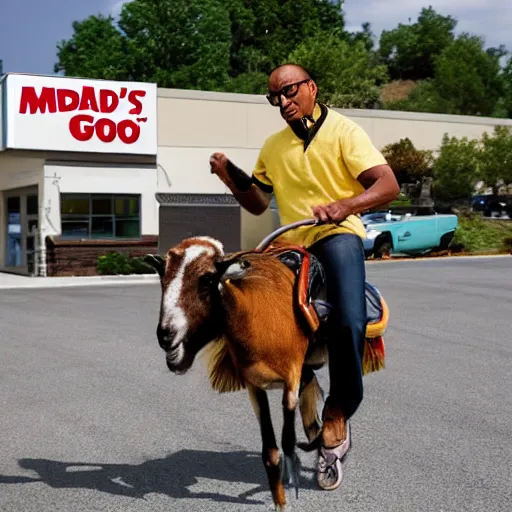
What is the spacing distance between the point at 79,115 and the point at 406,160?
14.6 m

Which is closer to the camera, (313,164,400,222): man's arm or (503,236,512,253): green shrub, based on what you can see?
(313,164,400,222): man's arm

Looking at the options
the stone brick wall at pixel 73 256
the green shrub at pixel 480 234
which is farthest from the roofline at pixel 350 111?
the stone brick wall at pixel 73 256

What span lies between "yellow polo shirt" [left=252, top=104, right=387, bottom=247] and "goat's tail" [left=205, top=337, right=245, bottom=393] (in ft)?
2.27

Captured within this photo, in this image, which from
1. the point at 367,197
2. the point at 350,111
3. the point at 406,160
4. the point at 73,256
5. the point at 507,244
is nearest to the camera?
the point at 367,197

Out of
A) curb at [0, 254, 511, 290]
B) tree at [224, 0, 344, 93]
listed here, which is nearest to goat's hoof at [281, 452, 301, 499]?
curb at [0, 254, 511, 290]

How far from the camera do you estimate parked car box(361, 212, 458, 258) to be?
3164cm

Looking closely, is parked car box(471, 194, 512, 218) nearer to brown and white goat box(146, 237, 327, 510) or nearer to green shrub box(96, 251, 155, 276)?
green shrub box(96, 251, 155, 276)

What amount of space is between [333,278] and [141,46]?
64.5m

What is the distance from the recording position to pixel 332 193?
4.92 metres

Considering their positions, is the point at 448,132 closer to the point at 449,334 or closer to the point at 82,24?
the point at 449,334

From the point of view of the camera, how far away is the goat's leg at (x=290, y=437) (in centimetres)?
454

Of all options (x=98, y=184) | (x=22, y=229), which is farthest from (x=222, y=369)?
(x=22, y=229)

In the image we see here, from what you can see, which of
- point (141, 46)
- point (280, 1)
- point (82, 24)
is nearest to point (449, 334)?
point (141, 46)

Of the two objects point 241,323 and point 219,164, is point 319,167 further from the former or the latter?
point 241,323
